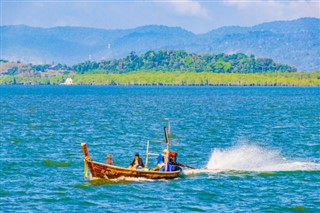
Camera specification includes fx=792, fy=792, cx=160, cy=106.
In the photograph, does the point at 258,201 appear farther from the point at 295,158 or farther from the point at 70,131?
the point at 70,131

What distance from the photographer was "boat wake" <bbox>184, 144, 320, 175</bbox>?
57719 mm

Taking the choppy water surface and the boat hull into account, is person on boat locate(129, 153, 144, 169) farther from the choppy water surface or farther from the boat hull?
the choppy water surface

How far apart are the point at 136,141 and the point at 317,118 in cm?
4751

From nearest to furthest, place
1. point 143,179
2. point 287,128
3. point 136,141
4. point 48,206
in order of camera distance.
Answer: point 48,206 < point 143,179 < point 136,141 < point 287,128

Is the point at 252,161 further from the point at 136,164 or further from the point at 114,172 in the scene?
the point at 114,172

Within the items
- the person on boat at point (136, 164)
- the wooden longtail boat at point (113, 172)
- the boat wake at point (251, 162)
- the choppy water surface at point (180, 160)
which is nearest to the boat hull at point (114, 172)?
the wooden longtail boat at point (113, 172)

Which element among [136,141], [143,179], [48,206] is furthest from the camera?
[136,141]

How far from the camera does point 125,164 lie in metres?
60.4

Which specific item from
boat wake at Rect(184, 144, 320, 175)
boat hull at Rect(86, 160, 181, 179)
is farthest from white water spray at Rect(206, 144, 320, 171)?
boat hull at Rect(86, 160, 181, 179)

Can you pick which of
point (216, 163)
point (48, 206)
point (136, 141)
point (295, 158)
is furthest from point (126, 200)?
point (136, 141)

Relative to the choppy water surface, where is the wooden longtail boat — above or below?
above

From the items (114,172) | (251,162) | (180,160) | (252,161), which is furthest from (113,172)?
(252,161)

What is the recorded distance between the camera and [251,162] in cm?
6216

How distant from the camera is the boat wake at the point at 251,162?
57.7 meters
